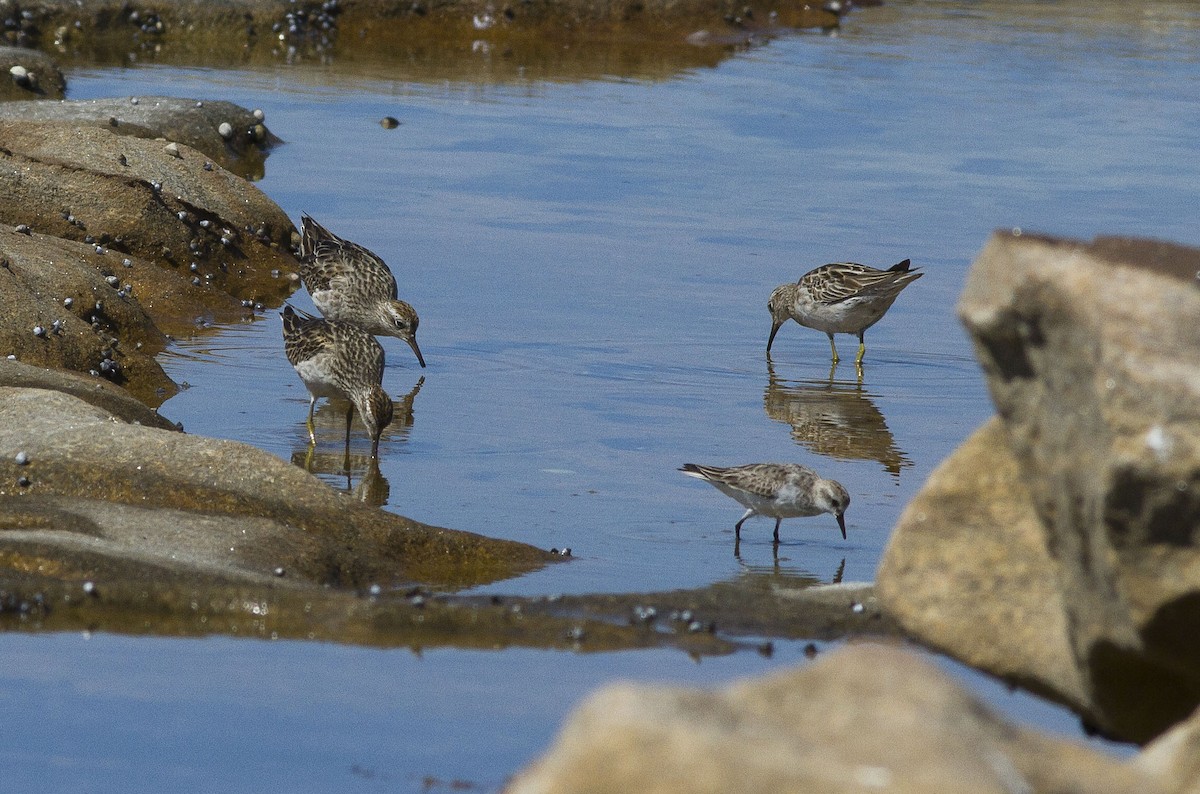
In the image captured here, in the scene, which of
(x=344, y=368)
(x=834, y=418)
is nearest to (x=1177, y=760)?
(x=344, y=368)

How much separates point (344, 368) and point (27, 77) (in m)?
12.4

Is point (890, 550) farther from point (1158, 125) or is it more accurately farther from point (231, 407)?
point (1158, 125)

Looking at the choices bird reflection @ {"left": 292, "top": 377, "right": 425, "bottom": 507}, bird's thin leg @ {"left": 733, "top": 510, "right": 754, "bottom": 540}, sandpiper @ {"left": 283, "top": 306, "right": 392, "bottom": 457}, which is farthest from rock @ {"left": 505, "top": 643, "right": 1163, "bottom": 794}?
sandpiper @ {"left": 283, "top": 306, "right": 392, "bottom": 457}

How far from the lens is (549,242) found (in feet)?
59.3

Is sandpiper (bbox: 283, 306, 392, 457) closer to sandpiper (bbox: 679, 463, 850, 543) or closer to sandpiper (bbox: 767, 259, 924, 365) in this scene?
sandpiper (bbox: 679, 463, 850, 543)

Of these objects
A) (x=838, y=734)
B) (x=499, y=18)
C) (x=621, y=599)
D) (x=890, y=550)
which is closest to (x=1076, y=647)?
(x=890, y=550)

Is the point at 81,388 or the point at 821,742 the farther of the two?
the point at 81,388

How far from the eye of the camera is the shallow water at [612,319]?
6.89 meters

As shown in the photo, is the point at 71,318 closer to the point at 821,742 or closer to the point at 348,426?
the point at 348,426

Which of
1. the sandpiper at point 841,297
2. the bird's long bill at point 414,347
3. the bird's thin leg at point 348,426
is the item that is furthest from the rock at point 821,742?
the sandpiper at point 841,297

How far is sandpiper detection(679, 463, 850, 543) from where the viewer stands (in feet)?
33.7

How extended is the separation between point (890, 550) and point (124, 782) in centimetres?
264

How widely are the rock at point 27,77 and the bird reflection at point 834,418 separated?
1172 centimetres

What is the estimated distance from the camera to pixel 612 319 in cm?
1573
